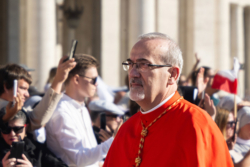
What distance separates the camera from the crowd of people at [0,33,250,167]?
2.31m

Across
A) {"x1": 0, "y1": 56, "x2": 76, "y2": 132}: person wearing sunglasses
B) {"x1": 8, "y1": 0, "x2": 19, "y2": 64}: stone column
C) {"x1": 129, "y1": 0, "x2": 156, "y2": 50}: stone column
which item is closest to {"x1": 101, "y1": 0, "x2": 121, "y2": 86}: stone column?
{"x1": 129, "y1": 0, "x2": 156, "y2": 50}: stone column

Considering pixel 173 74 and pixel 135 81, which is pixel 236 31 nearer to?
pixel 173 74

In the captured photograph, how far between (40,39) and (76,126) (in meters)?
7.53

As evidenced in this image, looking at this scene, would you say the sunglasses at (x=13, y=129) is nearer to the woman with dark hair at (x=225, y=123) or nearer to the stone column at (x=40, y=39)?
the woman with dark hair at (x=225, y=123)

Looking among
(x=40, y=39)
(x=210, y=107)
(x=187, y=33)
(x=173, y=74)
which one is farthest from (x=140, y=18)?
(x=173, y=74)

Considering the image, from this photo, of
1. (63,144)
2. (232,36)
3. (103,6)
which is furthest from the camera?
(232,36)

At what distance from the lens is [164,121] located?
2498 mm

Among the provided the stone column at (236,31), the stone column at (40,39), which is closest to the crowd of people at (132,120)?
the stone column at (40,39)

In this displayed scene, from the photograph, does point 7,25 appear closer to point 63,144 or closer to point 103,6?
point 103,6

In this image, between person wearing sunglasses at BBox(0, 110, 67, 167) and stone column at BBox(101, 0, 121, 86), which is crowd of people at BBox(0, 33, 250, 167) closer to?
person wearing sunglasses at BBox(0, 110, 67, 167)

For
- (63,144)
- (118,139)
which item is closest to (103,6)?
(63,144)

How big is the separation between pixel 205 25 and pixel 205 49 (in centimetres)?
121

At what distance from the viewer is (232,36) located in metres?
25.6

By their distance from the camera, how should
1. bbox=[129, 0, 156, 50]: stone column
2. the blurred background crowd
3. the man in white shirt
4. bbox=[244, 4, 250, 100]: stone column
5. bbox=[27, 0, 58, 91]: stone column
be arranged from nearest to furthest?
the man in white shirt, the blurred background crowd, bbox=[27, 0, 58, 91]: stone column, bbox=[129, 0, 156, 50]: stone column, bbox=[244, 4, 250, 100]: stone column
